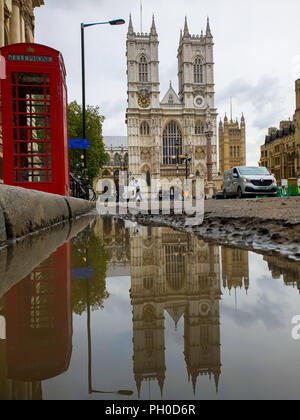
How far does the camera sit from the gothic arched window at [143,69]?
181 feet

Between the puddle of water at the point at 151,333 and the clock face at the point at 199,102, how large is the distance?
2318 inches

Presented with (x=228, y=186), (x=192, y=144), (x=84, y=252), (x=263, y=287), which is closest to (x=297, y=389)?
(x=263, y=287)

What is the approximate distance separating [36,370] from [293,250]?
70.3 inches

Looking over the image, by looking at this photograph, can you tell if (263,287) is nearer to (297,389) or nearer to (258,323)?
(258,323)

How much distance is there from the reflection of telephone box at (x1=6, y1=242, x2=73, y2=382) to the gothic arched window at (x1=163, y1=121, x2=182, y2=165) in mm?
55259

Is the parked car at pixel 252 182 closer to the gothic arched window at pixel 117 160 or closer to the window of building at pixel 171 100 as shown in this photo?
the window of building at pixel 171 100

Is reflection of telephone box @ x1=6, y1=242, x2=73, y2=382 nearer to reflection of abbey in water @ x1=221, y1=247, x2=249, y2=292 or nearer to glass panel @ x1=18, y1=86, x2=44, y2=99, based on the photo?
reflection of abbey in water @ x1=221, y1=247, x2=249, y2=292

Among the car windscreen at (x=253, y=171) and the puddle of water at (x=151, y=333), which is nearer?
the puddle of water at (x=151, y=333)

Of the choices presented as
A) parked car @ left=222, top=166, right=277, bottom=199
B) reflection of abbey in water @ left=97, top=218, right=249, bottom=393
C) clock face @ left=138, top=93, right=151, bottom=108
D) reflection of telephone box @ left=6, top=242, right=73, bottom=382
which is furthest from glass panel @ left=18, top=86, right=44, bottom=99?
clock face @ left=138, top=93, right=151, bottom=108

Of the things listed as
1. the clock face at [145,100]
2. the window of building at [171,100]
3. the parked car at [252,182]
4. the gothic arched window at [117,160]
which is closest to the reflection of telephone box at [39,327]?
the parked car at [252,182]

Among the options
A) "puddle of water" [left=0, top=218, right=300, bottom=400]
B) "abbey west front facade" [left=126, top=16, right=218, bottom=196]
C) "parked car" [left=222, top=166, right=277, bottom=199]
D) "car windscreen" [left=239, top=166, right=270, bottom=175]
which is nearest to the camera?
"puddle of water" [left=0, top=218, right=300, bottom=400]

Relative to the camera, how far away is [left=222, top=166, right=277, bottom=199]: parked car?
11641mm

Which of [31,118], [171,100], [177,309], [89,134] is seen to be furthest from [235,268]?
[171,100]

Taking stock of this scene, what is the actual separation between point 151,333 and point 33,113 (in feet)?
17.7
